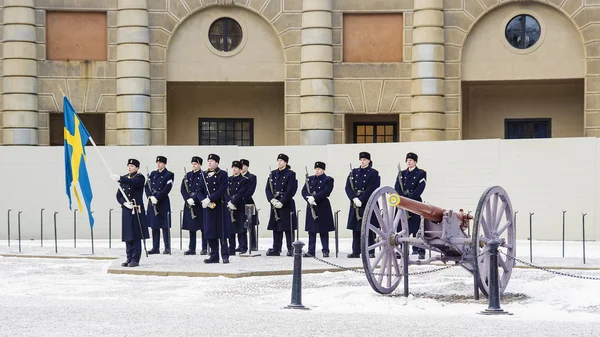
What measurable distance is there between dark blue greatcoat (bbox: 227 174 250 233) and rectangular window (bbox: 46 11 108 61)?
1146 cm

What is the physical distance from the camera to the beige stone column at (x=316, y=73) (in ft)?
102

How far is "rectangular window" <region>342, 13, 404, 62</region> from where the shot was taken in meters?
31.2

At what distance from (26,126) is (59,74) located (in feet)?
5.31

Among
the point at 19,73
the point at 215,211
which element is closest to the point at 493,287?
the point at 215,211

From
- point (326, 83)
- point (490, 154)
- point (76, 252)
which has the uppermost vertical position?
point (326, 83)

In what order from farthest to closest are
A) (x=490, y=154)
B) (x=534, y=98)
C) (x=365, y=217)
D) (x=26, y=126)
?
1. (x=534, y=98)
2. (x=26, y=126)
3. (x=490, y=154)
4. (x=365, y=217)

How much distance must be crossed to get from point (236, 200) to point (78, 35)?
39.5ft

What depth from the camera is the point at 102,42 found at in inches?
1228

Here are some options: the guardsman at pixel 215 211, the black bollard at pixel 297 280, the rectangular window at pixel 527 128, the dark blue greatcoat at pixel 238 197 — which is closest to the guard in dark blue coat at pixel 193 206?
the dark blue greatcoat at pixel 238 197

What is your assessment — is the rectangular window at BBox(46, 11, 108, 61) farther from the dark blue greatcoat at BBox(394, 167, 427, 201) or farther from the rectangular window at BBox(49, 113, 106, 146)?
the dark blue greatcoat at BBox(394, 167, 427, 201)

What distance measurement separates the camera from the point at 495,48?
3122 centimetres

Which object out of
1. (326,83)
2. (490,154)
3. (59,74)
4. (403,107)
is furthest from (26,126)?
(490,154)

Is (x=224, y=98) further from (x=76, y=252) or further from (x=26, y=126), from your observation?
(x=76, y=252)

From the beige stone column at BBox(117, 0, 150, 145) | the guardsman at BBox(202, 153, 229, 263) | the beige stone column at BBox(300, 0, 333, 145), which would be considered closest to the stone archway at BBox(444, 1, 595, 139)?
the beige stone column at BBox(300, 0, 333, 145)
